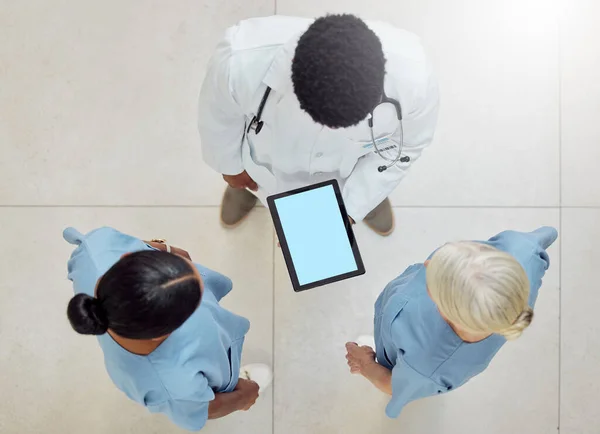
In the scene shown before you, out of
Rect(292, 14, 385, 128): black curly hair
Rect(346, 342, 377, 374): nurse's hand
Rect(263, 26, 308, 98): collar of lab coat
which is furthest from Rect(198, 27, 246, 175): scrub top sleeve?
Rect(346, 342, 377, 374): nurse's hand

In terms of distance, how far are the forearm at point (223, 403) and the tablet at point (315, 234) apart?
315 millimetres

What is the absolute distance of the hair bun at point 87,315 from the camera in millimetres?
807

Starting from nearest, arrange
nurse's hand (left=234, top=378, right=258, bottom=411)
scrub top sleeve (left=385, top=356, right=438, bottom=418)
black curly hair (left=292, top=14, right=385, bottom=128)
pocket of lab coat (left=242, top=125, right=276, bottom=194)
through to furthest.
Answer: black curly hair (left=292, top=14, right=385, bottom=128), scrub top sleeve (left=385, top=356, right=438, bottom=418), pocket of lab coat (left=242, top=125, right=276, bottom=194), nurse's hand (left=234, top=378, right=258, bottom=411)

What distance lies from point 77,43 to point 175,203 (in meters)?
0.65

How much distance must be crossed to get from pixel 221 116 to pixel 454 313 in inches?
24.5

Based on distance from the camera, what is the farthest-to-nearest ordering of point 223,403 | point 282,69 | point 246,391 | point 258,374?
point 258,374, point 246,391, point 223,403, point 282,69

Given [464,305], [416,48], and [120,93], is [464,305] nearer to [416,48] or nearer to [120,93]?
[416,48]

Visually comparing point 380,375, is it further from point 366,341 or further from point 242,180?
point 242,180

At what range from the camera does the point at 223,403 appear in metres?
1.20

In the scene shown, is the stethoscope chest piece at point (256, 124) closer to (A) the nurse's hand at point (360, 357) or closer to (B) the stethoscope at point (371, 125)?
(B) the stethoscope at point (371, 125)

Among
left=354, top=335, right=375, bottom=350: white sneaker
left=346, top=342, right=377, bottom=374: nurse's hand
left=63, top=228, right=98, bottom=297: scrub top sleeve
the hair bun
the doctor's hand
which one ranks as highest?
the hair bun

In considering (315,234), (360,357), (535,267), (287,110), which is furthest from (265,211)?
(535,267)

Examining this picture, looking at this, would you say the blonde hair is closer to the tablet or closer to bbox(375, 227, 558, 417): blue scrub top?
bbox(375, 227, 558, 417): blue scrub top

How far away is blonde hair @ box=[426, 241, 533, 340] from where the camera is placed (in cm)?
80
